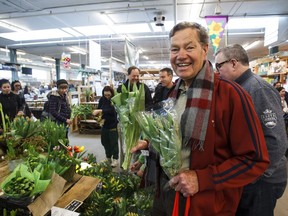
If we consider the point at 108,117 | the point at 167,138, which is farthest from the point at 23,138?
the point at 108,117

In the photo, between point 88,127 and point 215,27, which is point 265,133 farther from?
point 88,127

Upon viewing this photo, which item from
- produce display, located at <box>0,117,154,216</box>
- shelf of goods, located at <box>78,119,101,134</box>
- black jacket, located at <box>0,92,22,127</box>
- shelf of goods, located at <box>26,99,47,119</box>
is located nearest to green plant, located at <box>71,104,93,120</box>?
shelf of goods, located at <box>78,119,101,134</box>

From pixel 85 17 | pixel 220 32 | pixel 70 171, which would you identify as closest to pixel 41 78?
pixel 85 17

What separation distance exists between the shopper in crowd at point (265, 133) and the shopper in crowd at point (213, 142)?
0.45 meters

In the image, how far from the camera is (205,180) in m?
0.86

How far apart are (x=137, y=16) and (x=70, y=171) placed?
598cm

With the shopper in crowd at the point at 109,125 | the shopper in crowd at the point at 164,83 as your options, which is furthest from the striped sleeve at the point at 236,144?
the shopper in crowd at the point at 109,125

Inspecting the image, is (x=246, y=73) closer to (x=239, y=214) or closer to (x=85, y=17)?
(x=239, y=214)

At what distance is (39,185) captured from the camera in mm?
1089

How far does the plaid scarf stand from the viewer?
869 millimetres

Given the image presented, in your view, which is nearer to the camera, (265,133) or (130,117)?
(265,133)

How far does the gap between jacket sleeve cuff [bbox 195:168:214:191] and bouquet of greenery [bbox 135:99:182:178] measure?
10cm

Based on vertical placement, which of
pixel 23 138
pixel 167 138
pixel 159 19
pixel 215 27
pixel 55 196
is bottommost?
pixel 55 196

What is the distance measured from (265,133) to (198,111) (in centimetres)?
62
